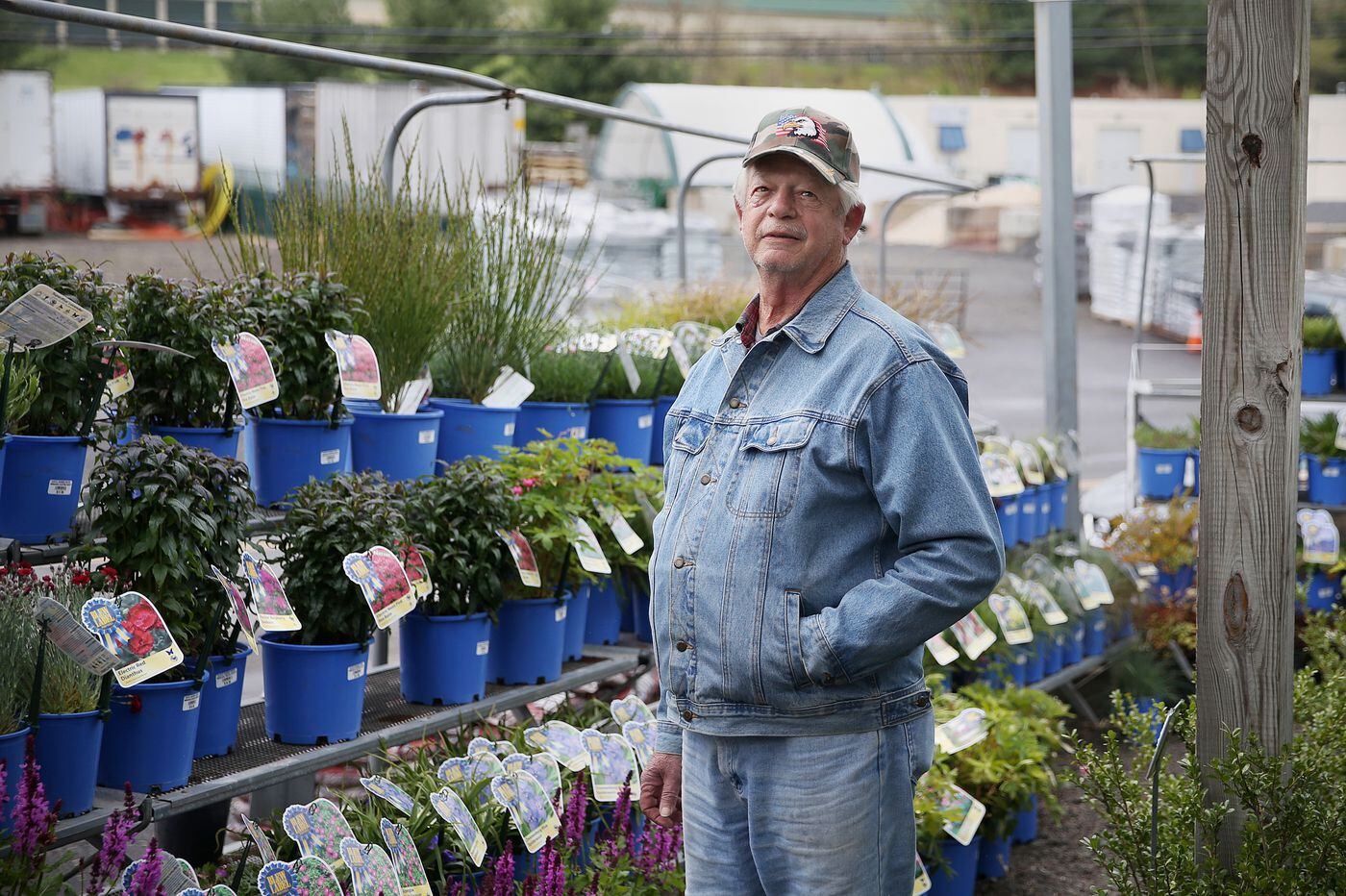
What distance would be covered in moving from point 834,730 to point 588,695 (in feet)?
9.36

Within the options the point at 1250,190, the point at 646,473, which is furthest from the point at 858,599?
the point at 646,473

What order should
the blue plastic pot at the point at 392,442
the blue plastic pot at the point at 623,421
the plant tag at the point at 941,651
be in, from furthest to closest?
the blue plastic pot at the point at 623,421, the plant tag at the point at 941,651, the blue plastic pot at the point at 392,442

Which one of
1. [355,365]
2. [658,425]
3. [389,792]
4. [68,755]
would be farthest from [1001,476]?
[68,755]

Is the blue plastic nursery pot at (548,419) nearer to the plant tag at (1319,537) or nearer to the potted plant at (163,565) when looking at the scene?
the potted plant at (163,565)

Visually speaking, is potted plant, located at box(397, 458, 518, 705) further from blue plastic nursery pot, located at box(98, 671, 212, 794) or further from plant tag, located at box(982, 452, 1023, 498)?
plant tag, located at box(982, 452, 1023, 498)

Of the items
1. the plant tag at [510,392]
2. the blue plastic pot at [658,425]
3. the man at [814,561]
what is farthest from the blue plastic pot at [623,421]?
the man at [814,561]

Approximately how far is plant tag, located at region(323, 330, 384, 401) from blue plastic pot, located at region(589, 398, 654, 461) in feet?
4.00

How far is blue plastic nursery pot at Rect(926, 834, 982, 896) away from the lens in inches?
143

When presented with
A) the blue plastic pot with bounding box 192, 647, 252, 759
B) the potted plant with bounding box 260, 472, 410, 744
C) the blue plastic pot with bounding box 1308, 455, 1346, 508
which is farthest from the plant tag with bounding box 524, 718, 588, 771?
the blue plastic pot with bounding box 1308, 455, 1346, 508

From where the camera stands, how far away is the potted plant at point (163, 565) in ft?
8.02

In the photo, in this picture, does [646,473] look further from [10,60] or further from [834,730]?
[10,60]

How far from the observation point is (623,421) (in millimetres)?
4246

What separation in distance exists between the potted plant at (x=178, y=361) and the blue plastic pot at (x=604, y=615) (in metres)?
1.12

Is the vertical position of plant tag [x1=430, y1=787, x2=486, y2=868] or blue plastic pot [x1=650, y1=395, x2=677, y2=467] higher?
blue plastic pot [x1=650, y1=395, x2=677, y2=467]
